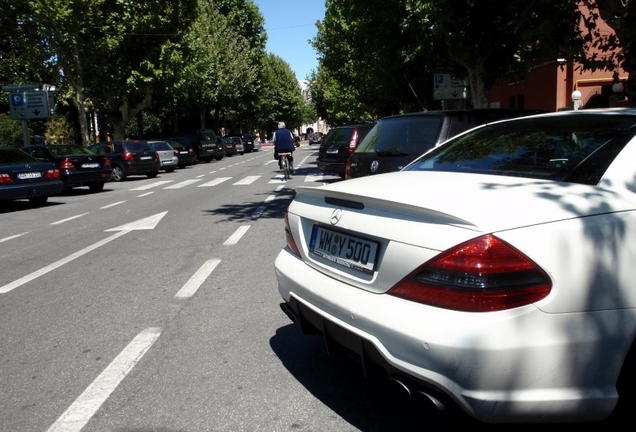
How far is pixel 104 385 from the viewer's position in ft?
11.8

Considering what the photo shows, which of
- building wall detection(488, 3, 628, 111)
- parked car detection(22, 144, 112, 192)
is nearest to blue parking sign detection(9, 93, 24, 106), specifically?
parked car detection(22, 144, 112, 192)

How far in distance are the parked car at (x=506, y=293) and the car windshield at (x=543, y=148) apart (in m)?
0.03

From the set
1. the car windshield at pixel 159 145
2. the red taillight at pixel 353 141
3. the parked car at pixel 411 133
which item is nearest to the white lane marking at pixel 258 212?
the parked car at pixel 411 133

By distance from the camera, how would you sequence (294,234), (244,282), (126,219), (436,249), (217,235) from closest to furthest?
(436,249) < (294,234) < (244,282) < (217,235) < (126,219)

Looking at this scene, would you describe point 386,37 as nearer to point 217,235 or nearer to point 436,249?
point 217,235

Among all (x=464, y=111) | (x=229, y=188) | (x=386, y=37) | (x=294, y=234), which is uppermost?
(x=386, y=37)

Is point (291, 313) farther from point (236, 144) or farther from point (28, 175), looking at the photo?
point (236, 144)

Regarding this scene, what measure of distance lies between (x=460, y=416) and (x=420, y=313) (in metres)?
0.48

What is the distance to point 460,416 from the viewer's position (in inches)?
98.4

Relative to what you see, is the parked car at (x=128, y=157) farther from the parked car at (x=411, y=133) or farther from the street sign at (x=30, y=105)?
the parked car at (x=411, y=133)

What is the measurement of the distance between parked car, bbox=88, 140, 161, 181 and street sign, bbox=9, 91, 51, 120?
4668 mm

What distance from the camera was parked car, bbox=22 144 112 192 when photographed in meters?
17.1

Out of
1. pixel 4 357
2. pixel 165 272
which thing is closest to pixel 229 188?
pixel 165 272

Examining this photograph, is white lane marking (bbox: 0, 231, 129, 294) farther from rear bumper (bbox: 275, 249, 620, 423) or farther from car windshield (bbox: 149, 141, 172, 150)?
car windshield (bbox: 149, 141, 172, 150)
